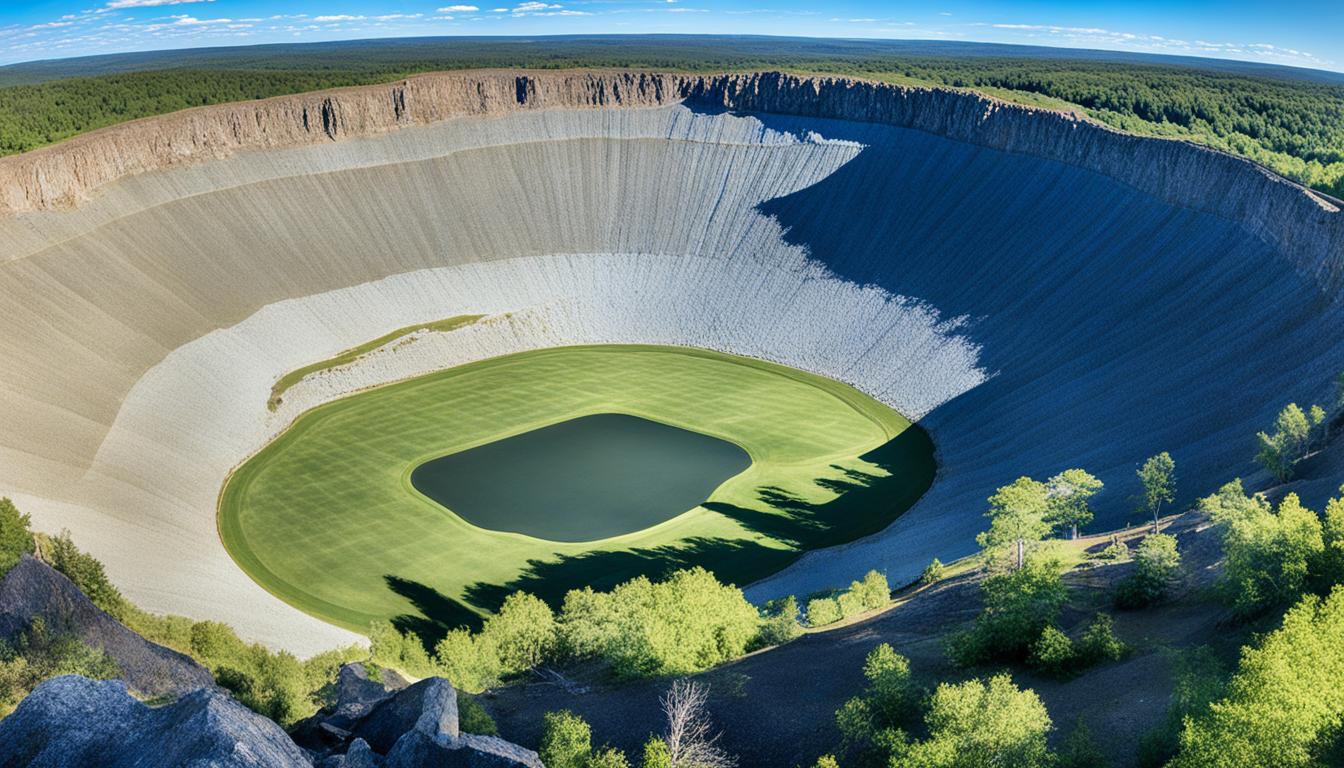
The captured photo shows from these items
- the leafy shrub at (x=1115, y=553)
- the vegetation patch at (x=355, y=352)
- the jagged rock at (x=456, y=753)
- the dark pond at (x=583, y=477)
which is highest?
the vegetation patch at (x=355, y=352)

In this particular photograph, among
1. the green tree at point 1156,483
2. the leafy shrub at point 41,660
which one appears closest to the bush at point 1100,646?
the green tree at point 1156,483

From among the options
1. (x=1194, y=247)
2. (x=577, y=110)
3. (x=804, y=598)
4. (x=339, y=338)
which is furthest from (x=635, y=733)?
(x=577, y=110)

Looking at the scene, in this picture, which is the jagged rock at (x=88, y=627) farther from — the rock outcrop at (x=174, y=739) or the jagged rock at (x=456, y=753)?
the jagged rock at (x=456, y=753)

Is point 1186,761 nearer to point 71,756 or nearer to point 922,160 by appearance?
point 71,756

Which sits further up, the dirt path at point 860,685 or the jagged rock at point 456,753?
the jagged rock at point 456,753

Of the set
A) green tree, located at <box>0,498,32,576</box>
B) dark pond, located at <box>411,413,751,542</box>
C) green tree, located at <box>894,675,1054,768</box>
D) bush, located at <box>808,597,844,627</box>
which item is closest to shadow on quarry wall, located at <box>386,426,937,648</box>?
dark pond, located at <box>411,413,751,542</box>

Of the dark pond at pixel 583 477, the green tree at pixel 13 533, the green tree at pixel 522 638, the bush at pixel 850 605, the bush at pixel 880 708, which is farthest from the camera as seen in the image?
the dark pond at pixel 583 477

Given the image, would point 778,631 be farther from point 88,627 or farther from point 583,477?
point 583,477
